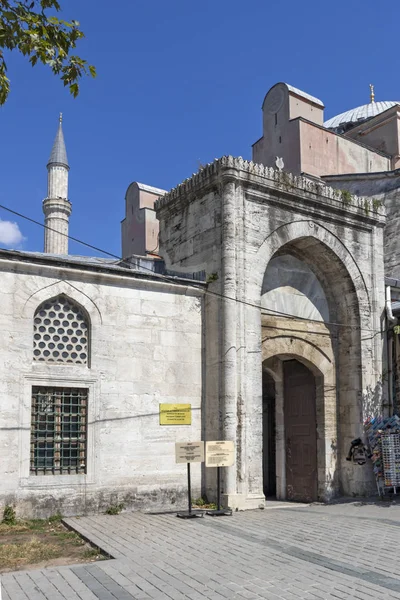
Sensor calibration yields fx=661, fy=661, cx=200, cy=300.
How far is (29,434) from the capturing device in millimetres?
10320

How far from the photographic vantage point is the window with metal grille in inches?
416

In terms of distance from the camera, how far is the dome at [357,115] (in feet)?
98.6

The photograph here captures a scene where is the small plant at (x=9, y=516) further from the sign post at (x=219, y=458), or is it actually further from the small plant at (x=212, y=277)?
the small plant at (x=212, y=277)

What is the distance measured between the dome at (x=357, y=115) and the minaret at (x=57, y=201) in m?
13.2

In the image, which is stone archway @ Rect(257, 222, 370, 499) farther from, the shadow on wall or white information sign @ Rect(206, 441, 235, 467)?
white information sign @ Rect(206, 441, 235, 467)

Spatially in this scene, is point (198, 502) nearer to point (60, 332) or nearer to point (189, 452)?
point (189, 452)

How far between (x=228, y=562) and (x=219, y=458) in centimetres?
387

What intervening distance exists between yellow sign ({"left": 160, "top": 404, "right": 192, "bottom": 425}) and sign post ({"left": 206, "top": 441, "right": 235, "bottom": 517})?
1.06 metres

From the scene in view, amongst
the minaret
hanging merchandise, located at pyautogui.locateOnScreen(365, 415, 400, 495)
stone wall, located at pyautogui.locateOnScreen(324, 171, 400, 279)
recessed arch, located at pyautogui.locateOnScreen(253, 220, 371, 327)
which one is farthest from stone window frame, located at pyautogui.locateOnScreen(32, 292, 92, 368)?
the minaret

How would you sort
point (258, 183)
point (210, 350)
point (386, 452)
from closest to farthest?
1. point (210, 350)
2. point (258, 183)
3. point (386, 452)

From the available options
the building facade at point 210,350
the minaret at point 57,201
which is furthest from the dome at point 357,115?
the building facade at point 210,350

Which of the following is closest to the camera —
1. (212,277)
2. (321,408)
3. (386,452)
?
(212,277)

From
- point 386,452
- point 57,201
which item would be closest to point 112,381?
point 386,452

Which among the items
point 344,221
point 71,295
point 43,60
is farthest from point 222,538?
point 344,221
